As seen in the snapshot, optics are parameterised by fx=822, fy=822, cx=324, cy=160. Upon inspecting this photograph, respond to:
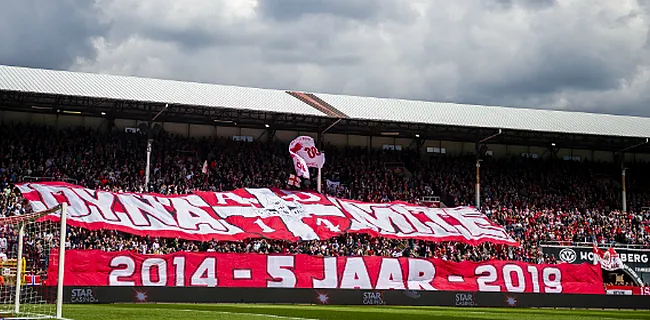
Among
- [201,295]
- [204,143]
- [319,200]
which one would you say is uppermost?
[204,143]

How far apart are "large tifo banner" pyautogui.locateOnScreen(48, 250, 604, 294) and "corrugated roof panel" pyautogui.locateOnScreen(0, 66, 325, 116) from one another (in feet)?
41.8

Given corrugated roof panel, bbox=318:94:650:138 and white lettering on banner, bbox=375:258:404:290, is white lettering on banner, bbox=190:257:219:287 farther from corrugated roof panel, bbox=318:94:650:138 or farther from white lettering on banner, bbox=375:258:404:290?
corrugated roof panel, bbox=318:94:650:138

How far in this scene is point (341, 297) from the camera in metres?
36.5

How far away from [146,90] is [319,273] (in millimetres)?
17035

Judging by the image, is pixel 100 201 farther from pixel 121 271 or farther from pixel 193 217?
pixel 121 271

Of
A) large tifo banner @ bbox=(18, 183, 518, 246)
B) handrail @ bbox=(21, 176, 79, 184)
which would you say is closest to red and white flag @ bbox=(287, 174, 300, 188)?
large tifo banner @ bbox=(18, 183, 518, 246)

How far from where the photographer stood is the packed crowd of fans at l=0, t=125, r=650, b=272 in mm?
44469

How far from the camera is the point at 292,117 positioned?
Result: 2077 inches

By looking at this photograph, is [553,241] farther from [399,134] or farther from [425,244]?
[399,134]

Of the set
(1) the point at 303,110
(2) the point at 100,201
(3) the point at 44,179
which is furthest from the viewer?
(1) the point at 303,110

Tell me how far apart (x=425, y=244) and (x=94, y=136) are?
20.9m

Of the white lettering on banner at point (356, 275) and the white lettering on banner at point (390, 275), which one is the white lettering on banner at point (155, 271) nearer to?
the white lettering on banner at point (356, 275)

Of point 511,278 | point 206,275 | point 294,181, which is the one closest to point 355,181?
point 294,181

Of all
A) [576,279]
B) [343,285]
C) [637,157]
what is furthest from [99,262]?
[637,157]
